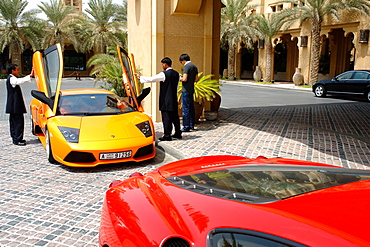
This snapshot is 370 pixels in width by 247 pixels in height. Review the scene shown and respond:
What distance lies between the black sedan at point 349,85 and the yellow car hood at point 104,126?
15110mm

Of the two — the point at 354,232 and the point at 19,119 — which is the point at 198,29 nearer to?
the point at 19,119

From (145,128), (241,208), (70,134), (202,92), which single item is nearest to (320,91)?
(202,92)

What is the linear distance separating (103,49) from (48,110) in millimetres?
34183

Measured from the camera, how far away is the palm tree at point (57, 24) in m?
38.3

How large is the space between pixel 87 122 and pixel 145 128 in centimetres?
104

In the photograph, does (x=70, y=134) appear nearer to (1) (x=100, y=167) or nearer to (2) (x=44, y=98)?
(1) (x=100, y=167)

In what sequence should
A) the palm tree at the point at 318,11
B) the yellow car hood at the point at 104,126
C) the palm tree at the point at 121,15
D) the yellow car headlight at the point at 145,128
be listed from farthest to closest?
the palm tree at the point at 121,15, the palm tree at the point at 318,11, the yellow car headlight at the point at 145,128, the yellow car hood at the point at 104,126

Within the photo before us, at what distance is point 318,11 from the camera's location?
26438 mm

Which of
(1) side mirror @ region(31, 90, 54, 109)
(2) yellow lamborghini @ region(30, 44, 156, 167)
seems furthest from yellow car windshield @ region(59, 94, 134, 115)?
(1) side mirror @ region(31, 90, 54, 109)

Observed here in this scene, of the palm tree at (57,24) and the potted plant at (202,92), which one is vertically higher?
the palm tree at (57,24)

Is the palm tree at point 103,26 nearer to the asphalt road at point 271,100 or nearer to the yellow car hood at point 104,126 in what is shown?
the asphalt road at point 271,100

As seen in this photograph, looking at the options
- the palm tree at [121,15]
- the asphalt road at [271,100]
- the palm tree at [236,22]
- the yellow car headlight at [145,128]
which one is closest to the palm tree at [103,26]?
the palm tree at [121,15]

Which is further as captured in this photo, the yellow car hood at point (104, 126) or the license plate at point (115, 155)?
the yellow car hood at point (104, 126)

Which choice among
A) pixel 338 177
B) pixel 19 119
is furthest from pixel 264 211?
pixel 19 119
